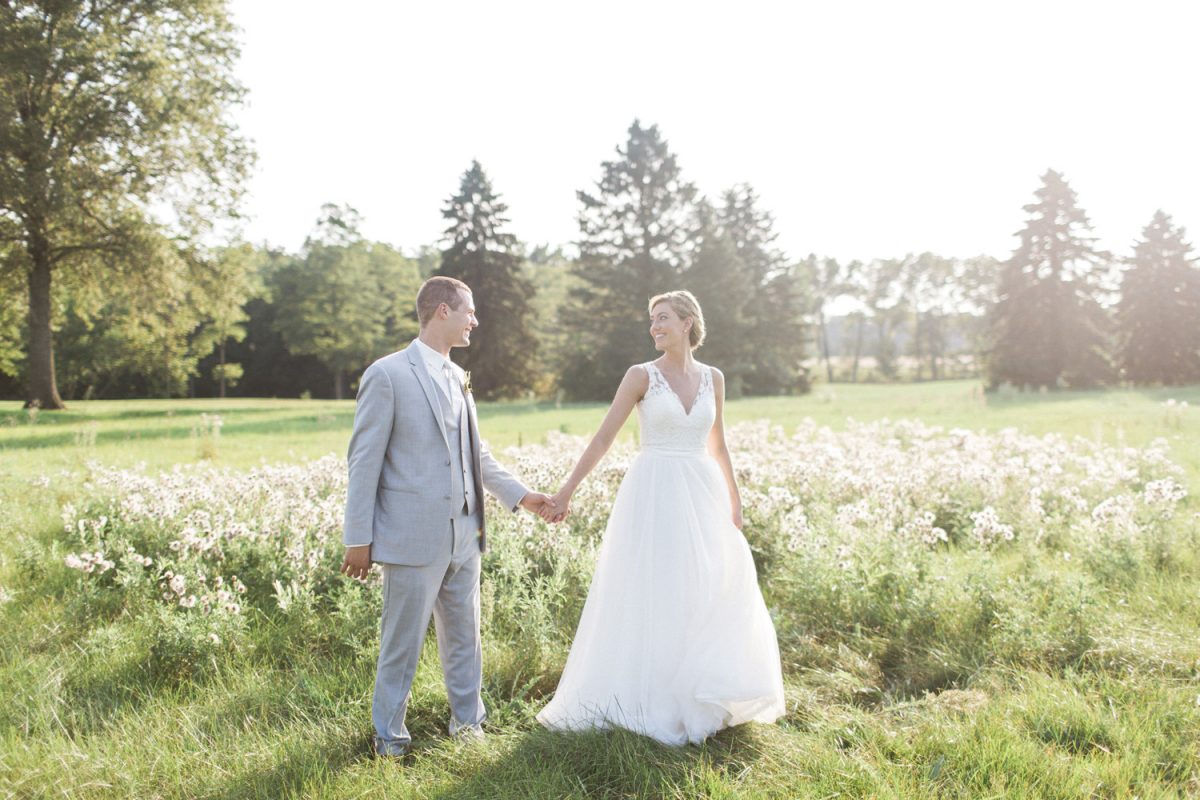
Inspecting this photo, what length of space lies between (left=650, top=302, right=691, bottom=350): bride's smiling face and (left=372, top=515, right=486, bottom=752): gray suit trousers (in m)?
1.53

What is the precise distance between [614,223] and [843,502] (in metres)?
35.7

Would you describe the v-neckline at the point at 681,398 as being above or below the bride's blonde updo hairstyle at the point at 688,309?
below

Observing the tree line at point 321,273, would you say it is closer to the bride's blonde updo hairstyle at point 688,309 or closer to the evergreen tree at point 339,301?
the evergreen tree at point 339,301

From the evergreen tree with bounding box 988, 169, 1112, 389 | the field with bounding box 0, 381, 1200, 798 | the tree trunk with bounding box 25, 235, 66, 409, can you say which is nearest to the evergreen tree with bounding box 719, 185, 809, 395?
the evergreen tree with bounding box 988, 169, 1112, 389

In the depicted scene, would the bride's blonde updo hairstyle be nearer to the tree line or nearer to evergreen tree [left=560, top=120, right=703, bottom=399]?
the tree line

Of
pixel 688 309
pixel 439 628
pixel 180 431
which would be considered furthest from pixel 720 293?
pixel 439 628

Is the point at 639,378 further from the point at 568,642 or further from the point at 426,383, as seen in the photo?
the point at 568,642

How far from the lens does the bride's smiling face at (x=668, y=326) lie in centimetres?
434

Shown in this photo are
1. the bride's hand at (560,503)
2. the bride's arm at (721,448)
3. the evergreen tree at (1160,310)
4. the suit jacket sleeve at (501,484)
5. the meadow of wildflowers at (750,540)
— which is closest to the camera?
the suit jacket sleeve at (501,484)

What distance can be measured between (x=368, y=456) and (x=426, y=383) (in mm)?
463

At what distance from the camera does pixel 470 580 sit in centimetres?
398

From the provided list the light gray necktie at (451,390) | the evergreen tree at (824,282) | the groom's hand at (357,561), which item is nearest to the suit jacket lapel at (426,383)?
the light gray necktie at (451,390)

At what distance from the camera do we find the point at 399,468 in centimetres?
367

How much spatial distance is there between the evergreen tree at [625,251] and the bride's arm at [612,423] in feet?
117
